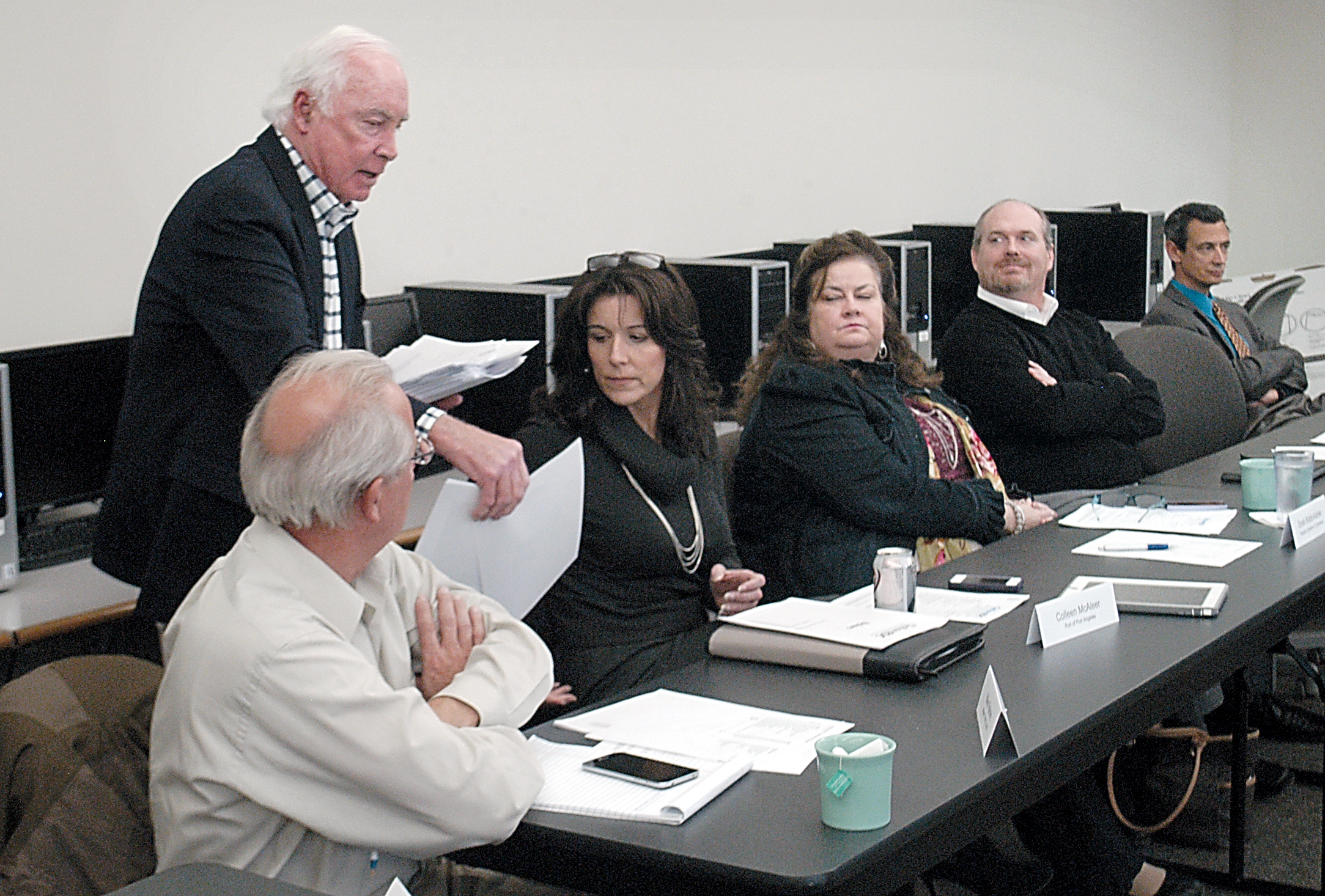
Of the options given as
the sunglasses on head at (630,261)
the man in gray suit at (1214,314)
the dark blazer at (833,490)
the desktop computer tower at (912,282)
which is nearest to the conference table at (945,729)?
the dark blazer at (833,490)

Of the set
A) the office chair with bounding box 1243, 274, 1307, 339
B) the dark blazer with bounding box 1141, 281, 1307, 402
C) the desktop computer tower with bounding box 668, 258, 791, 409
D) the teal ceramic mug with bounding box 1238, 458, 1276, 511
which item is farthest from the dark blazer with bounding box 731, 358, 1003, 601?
the office chair with bounding box 1243, 274, 1307, 339

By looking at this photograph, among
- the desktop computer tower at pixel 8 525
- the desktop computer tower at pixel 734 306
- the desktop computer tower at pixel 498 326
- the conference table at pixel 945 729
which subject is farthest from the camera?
the desktop computer tower at pixel 734 306

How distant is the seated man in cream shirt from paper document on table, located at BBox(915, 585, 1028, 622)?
0.78 metres

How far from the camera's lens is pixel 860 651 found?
1.98 m

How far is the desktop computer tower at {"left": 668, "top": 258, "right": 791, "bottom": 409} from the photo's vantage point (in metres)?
3.93

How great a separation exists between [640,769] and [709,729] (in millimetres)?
160

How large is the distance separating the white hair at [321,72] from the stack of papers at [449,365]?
38 centimetres

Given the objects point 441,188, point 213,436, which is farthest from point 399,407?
point 441,188

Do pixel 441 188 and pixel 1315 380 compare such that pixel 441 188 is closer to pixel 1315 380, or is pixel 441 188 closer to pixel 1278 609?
pixel 1278 609

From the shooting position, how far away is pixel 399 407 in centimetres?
163

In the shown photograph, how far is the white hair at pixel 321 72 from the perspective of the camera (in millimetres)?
2205

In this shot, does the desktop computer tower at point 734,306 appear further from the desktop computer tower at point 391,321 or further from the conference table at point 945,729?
the conference table at point 945,729

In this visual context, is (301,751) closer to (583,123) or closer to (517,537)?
(517,537)

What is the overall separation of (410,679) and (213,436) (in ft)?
1.98
